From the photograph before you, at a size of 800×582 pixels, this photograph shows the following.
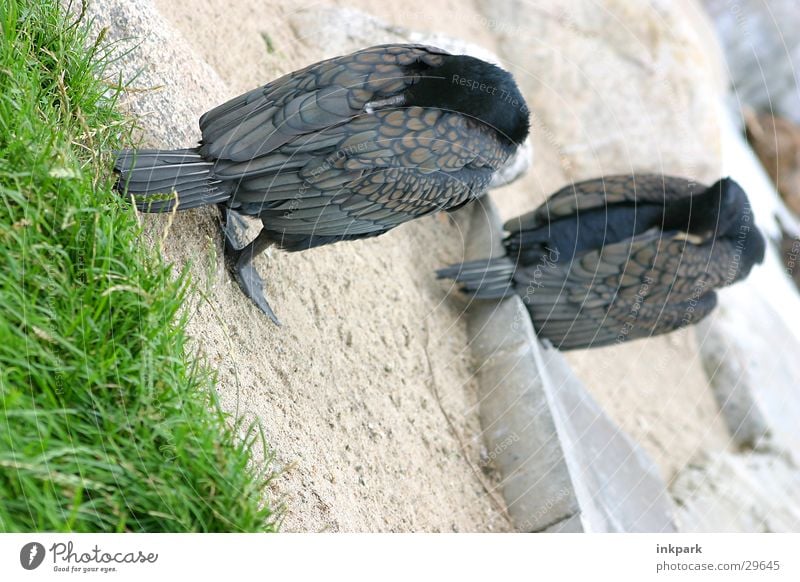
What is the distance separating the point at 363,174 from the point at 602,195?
237cm

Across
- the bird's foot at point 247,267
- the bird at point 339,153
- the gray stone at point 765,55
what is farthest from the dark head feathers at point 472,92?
the gray stone at point 765,55

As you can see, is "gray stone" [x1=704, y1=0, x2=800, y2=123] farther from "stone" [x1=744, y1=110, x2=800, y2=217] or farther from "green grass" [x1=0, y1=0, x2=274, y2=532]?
"green grass" [x1=0, y1=0, x2=274, y2=532]

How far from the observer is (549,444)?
4410 millimetres

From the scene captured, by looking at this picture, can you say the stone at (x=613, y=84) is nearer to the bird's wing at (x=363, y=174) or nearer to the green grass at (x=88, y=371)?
the bird's wing at (x=363, y=174)

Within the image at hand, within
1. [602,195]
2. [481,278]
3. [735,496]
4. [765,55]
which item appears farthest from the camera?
[765,55]

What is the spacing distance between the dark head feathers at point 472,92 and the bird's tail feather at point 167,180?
0.84 m

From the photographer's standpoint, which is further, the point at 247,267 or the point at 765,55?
the point at 765,55

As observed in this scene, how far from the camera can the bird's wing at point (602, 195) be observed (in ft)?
17.5

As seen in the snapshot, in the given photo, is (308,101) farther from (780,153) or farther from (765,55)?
(765,55)

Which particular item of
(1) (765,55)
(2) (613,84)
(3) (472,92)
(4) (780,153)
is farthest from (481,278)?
(1) (765,55)

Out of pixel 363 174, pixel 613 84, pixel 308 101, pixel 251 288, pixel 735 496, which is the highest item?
pixel 613 84

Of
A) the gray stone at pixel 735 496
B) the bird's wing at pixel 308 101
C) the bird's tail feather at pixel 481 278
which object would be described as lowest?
the gray stone at pixel 735 496

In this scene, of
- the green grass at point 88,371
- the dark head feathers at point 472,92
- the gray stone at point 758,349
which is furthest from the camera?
the gray stone at point 758,349
